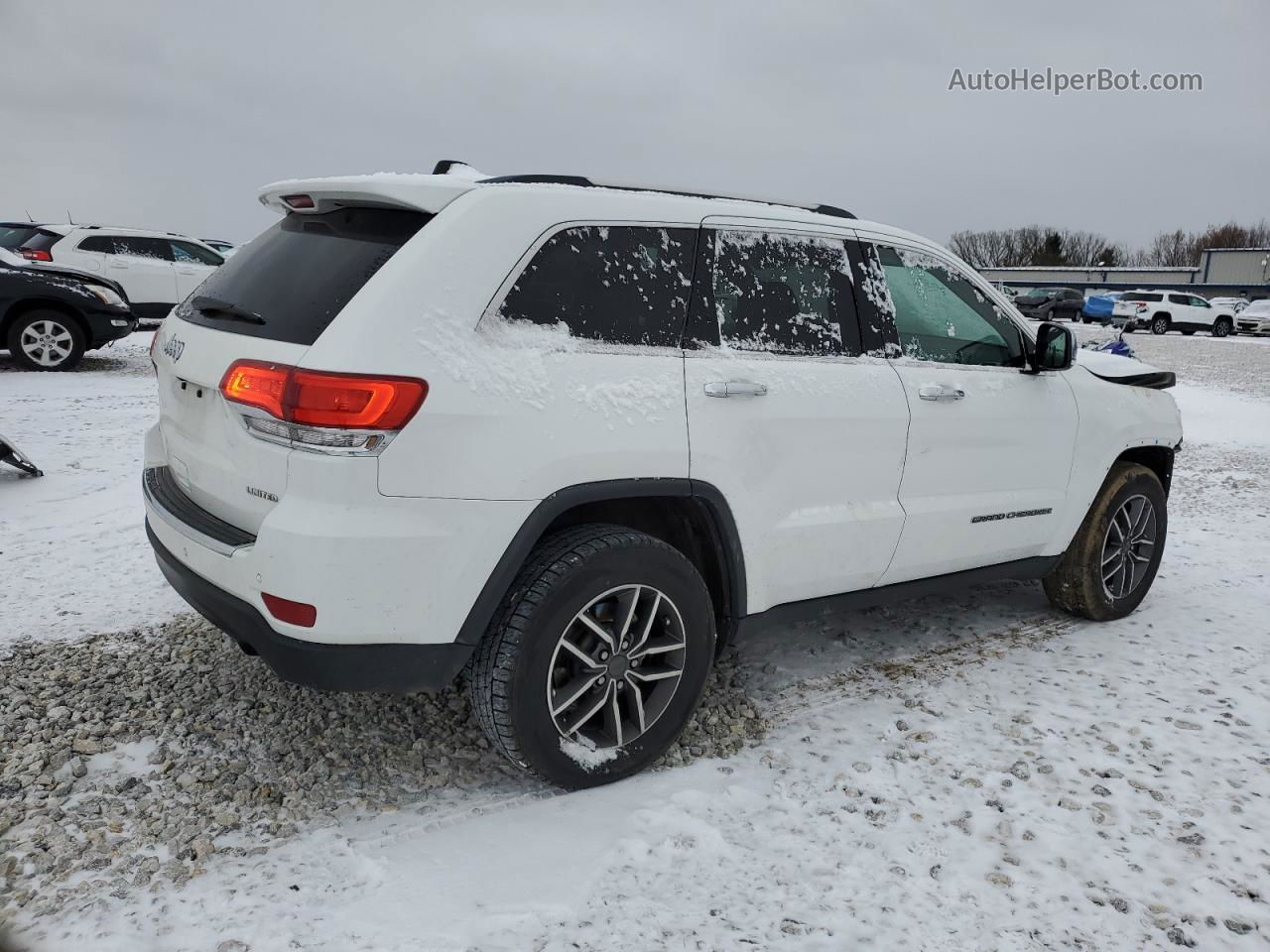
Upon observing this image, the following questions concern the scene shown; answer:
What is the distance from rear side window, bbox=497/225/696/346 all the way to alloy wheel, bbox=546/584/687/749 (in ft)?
2.59

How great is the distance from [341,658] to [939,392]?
2.32 meters

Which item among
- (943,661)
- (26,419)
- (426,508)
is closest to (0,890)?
(426,508)

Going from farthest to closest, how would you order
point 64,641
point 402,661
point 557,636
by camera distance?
point 64,641 < point 557,636 < point 402,661

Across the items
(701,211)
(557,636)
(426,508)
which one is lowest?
(557,636)

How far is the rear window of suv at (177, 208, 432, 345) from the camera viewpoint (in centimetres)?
257

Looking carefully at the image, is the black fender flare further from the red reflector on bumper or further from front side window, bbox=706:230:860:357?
front side window, bbox=706:230:860:357

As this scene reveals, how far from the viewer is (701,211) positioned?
3066 millimetres

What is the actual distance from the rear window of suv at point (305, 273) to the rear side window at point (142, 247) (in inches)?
507

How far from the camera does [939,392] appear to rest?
11.6 ft

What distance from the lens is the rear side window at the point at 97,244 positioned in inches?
535

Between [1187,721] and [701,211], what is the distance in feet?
8.51

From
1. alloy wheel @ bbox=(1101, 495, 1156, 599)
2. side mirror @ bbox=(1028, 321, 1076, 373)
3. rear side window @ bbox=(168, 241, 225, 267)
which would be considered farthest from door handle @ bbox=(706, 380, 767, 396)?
rear side window @ bbox=(168, 241, 225, 267)

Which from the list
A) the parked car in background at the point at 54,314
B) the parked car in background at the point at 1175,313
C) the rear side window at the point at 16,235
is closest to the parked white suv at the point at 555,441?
the parked car in background at the point at 54,314

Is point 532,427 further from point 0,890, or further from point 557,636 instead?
point 0,890
